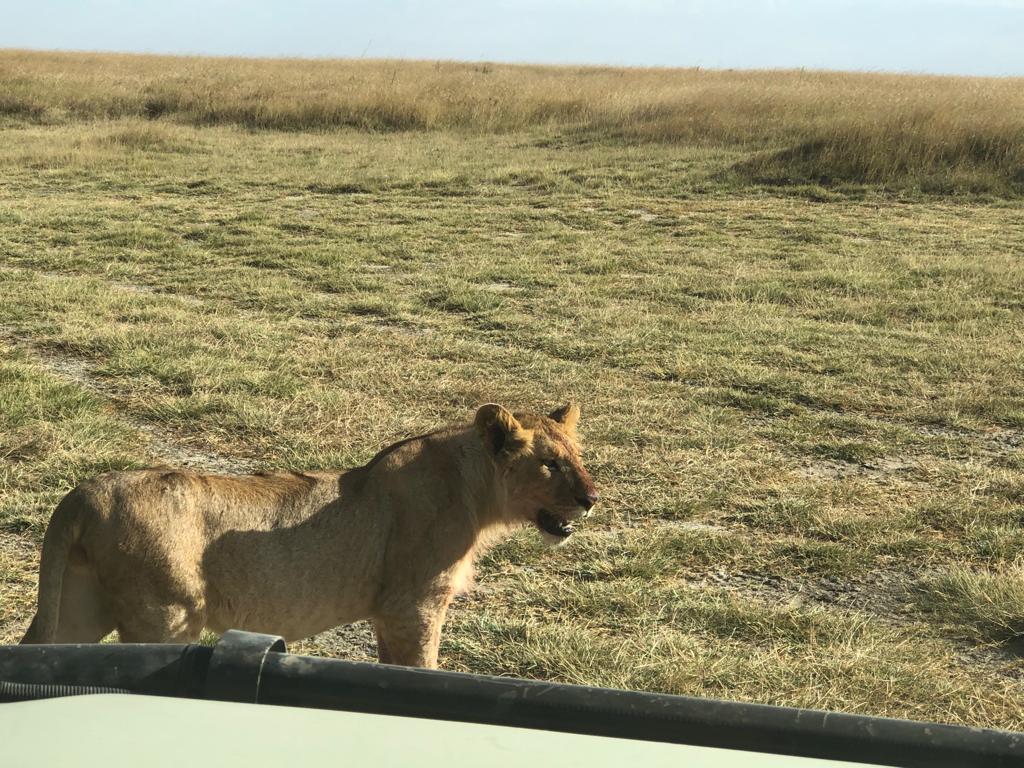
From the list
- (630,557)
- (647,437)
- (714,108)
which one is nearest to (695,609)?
(630,557)

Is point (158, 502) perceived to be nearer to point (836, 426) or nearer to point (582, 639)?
point (582, 639)

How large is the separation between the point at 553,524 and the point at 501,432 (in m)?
0.32

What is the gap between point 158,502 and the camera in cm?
283

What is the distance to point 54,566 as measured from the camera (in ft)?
9.03

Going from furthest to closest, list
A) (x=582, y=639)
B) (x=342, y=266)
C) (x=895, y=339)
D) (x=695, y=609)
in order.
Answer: (x=342, y=266)
(x=895, y=339)
(x=695, y=609)
(x=582, y=639)

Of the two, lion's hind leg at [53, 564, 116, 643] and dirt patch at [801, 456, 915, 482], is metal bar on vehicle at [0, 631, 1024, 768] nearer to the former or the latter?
lion's hind leg at [53, 564, 116, 643]

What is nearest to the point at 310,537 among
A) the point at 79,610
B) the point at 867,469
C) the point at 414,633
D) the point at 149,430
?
the point at 414,633

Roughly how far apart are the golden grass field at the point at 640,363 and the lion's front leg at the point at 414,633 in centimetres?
39

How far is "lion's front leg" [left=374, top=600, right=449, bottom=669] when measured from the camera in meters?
3.17

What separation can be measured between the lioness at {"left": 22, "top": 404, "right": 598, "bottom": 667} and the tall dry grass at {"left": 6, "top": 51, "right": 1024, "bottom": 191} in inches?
452

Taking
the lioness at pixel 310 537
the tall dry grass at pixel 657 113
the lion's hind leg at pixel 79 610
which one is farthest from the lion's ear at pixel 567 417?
the tall dry grass at pixel 657 113

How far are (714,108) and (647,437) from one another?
45.3ft

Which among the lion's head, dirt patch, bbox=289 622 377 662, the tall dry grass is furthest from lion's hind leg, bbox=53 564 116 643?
the tall dry grass

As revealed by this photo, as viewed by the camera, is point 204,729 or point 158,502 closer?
point 204,729
